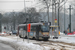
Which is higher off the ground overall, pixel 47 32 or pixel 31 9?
pixel 31 9

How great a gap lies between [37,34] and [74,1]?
19184mm

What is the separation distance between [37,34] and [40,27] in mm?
1475

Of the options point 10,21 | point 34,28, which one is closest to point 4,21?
point 10,21

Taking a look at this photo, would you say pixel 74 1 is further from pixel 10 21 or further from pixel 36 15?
pixel 10 21

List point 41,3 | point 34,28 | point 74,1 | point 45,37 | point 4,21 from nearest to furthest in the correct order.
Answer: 1. point 45,37
2. point 34,28
3. point 41,3
4. point 74,1
5. point 4,21

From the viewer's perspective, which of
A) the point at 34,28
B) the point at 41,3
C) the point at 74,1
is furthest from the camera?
the point at 74,1

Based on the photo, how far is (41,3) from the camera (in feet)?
143

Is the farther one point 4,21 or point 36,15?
point 4,21

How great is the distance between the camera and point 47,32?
35.3 meters

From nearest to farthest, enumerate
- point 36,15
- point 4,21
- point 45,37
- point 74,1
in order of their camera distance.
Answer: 1. point 45,37
2. point 74,1
3. point 36,15
4. point 4,21

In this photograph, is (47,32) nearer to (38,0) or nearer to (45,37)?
(45,37)

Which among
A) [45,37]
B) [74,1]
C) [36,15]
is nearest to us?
[45,37]

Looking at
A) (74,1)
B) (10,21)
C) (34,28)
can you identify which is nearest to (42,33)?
(34,28)

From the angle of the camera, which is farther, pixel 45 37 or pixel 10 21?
pixel 10 21
